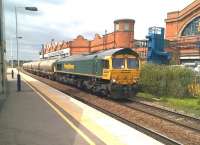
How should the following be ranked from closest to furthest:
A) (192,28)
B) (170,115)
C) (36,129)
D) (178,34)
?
(36,129) < (170,115) < (192,28) < (178,34)

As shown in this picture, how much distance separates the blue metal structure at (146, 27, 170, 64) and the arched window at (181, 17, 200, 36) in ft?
18.2

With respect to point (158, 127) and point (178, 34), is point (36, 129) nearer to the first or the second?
point (158, 127)

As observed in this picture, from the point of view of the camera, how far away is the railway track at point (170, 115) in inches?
633

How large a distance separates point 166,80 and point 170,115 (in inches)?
401

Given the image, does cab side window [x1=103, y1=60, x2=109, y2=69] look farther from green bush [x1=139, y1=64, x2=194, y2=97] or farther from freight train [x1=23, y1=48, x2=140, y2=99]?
green bush [x1=139, y1=64, x2=194, y2=97]

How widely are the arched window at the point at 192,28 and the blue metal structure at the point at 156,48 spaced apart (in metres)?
5.54

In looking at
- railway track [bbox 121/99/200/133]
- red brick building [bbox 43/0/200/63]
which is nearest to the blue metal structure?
red brick building [bbox 43/0/200/63]

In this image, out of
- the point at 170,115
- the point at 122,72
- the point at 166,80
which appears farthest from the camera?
the point at 166,80

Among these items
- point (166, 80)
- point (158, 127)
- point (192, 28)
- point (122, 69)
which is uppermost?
point (192, 28)

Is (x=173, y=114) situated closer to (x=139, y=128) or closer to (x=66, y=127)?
(x=139, y=128)

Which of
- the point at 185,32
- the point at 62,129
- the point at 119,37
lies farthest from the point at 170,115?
the point at 119,37

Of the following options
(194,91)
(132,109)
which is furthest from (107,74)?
(194,91)

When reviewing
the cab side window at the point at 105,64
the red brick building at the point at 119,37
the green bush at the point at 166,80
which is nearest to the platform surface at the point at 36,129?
the cab side window at the point at 105,64

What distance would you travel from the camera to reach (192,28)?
57.4 m
